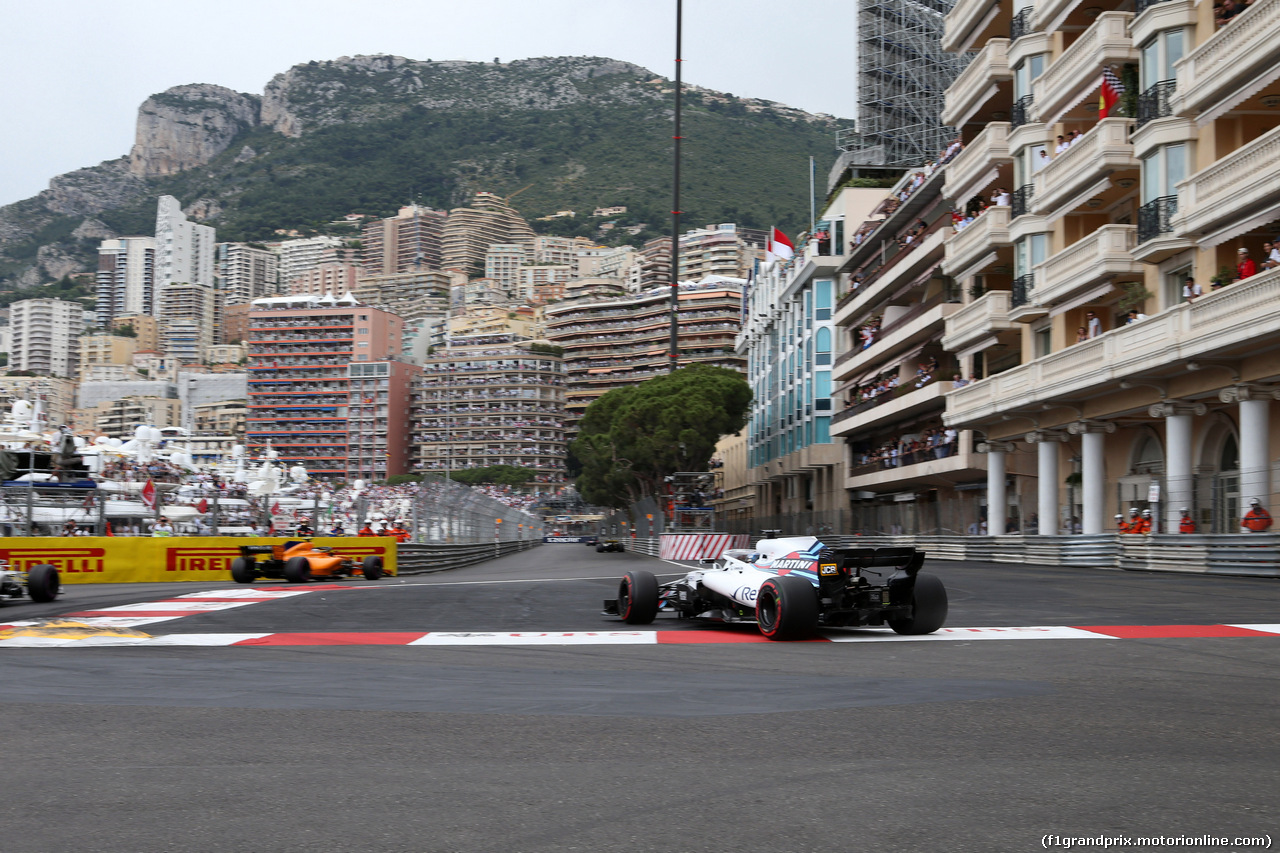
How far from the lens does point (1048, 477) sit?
124ft

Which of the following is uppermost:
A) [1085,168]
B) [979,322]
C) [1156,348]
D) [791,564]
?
[1085,168]

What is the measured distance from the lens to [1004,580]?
2223cm

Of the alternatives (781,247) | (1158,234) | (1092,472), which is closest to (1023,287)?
(1092,472)

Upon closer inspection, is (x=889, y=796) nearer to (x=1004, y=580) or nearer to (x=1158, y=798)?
(x=1158, y=798)

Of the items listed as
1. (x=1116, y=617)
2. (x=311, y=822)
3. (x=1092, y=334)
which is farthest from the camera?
(x=1092, y=334)

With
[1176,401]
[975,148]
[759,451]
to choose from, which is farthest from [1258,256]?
[759,451]

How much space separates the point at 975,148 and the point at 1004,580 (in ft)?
78.2

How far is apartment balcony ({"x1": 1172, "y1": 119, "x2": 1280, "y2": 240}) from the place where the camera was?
81.2 feet

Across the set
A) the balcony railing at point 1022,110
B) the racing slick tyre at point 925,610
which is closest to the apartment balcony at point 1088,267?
the balcony railing at point 1022,110

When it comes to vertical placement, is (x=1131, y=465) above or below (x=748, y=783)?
above

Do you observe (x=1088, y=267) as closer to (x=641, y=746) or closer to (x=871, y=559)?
(x=871, y=559)

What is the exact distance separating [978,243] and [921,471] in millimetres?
13944

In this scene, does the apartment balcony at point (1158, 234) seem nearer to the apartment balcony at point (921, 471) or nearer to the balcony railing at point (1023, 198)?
the balcony railing at point (1023, 198)

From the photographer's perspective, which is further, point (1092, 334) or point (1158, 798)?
point (1092, 334)
